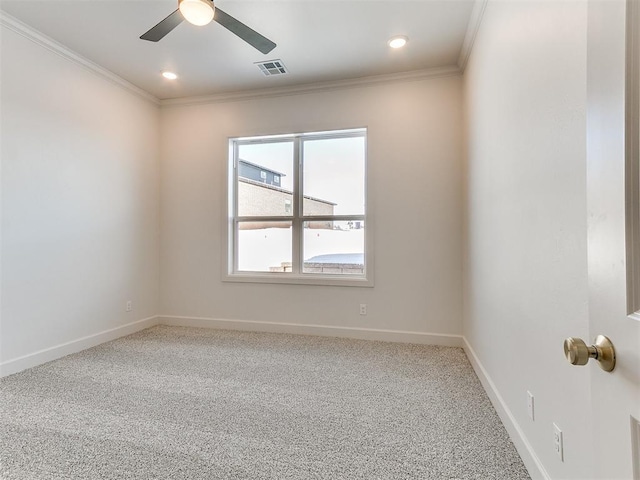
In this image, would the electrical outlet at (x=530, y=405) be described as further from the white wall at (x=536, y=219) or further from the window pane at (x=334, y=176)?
the window pane at (x=334, y=176)

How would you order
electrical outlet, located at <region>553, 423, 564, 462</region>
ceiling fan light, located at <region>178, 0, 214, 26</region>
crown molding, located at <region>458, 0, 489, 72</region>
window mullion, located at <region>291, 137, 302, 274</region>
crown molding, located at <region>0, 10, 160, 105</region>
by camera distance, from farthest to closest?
window mullion, located at <region>291, 137, 302, 274</region> < crown molding, located at <region>0, 10, 160, 105</region> < crown molding, located at <region>458, 0, 489, 72</region> < ceiling fan light, located at <region>178, 0, 214, 26</region> < electrical outlet, located at <region>553, 423, 564, 462</region>

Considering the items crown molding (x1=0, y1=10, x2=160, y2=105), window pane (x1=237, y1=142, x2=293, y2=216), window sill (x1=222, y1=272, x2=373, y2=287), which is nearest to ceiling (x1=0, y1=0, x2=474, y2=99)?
crown molding (x1=0, y1=10, x2=160, y2=105)

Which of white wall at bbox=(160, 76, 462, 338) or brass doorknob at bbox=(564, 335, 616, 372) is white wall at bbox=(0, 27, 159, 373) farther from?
→ brass doorknob at bbox=(564, 335, 616, 372)

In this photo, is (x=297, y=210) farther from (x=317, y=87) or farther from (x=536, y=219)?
(x=536, y=219)

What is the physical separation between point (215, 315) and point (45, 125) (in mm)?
2415

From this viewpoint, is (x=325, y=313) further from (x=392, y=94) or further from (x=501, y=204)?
(x=392, y=94)

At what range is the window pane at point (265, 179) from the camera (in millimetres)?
3748

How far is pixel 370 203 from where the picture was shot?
3.34m

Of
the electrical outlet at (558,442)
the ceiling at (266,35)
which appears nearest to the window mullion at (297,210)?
the ceiling at (266,35)

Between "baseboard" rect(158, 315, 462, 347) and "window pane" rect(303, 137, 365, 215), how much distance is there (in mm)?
1277

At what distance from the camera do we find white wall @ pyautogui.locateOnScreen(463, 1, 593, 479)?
1043 millimetres

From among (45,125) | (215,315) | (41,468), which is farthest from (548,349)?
(45,125)

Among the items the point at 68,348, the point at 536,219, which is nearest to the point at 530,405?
the point at 536,219

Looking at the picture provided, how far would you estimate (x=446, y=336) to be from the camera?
3143 millimetres
